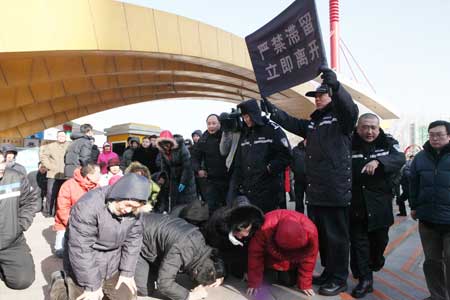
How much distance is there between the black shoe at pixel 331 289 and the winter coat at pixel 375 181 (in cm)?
56

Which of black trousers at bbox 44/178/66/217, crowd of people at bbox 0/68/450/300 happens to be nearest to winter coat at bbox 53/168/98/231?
crowd of people at bbox 0/68/450/300

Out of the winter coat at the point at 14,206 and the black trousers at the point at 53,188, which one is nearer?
the winter coat at the point at 14,206

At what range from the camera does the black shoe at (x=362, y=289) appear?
2861 mm

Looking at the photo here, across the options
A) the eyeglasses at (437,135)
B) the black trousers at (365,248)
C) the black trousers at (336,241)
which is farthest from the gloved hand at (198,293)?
the eyeglasses at (437,135)

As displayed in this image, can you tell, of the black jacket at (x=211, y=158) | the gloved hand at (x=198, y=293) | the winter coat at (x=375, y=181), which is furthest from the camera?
the black jacket at (x=211, y=158)

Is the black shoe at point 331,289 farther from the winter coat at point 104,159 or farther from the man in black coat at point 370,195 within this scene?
the winter coat at point 104,159

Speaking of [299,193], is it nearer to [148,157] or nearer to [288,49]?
[148,157]

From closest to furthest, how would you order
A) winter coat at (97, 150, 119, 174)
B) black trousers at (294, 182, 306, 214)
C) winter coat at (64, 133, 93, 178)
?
winter coat at (97, 150, 119, 174)
winter coat at (64, 133, 93, 178)
black trousers at (294, 182, 306, 214)

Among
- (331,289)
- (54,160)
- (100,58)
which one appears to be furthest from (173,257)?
(100,58)

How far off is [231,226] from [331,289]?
102 centimetres

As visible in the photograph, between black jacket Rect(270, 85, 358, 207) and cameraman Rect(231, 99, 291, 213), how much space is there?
544 mm

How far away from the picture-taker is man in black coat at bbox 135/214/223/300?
2.67m

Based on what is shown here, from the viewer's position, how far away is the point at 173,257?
2.68 metres

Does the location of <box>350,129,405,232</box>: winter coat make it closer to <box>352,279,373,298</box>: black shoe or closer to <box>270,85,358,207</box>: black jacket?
<box>270,85,358,207</box>: black jacket
